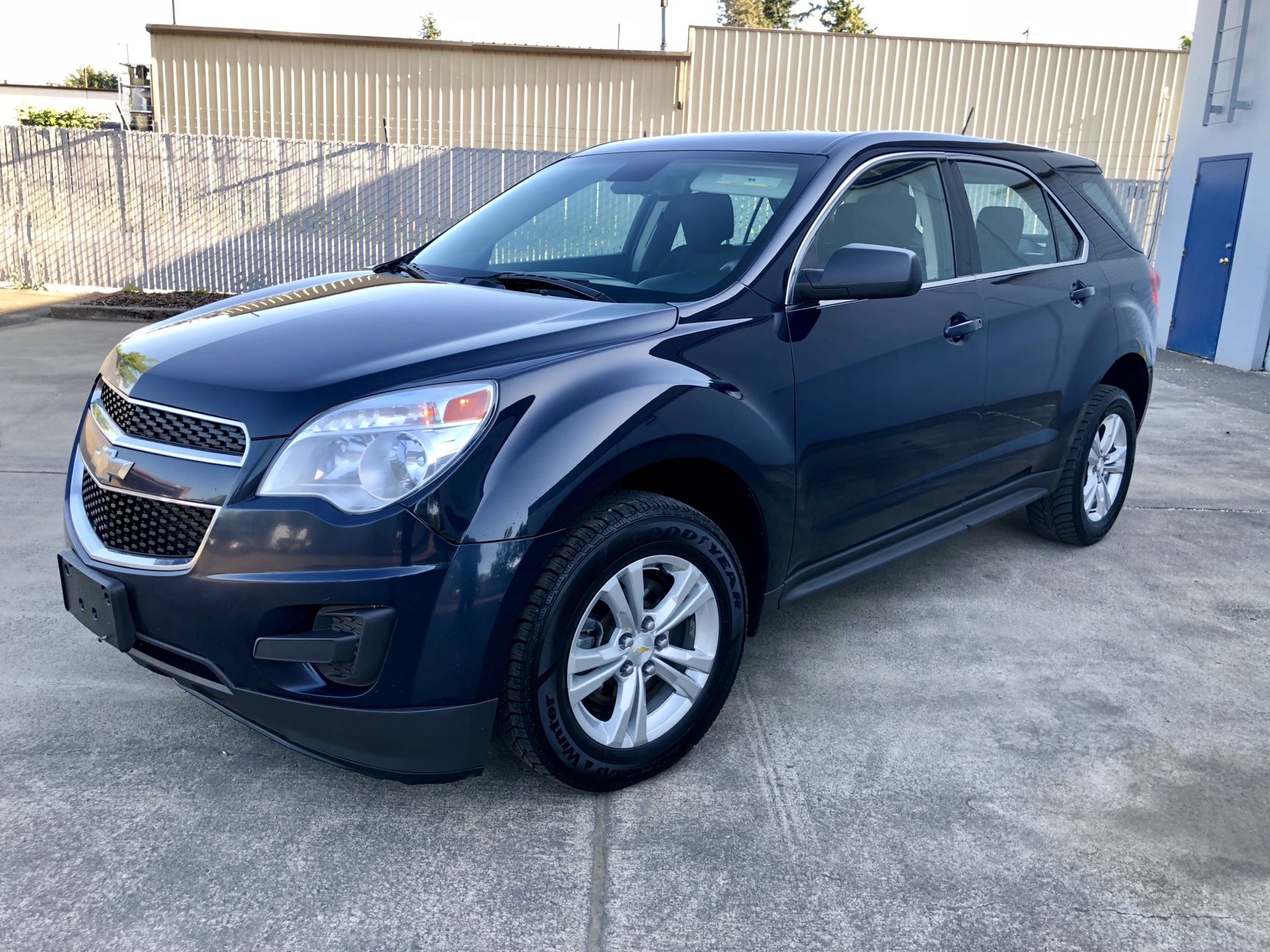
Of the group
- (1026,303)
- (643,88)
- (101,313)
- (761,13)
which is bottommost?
(101,313)

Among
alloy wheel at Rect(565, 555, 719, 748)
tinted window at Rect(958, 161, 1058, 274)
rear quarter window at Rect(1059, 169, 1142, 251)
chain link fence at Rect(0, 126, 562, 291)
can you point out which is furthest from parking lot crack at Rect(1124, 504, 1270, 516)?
chain link fence at Rect(0, 126, 562, 291)

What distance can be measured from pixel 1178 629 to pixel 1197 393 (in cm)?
620

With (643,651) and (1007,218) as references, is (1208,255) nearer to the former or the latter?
(1007,218)

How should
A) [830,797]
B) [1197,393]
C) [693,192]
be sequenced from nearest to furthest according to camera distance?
[830,797]
[693,192]
[1197,393]

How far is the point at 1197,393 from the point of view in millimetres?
9359

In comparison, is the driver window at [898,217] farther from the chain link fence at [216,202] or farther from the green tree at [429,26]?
the green tree at [429,26]

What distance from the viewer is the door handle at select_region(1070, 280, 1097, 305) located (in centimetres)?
433

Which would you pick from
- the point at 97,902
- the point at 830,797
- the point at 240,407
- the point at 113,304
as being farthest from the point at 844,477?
the point at 113,304

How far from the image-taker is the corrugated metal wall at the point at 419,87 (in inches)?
822

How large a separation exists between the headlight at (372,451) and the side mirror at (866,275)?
47.2 inches

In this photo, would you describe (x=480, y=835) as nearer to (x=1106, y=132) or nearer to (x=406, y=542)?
(x=406, y=542)

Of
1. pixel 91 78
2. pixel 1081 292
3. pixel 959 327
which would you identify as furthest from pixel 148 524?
pixel 91 78

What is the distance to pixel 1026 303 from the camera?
4.02 m

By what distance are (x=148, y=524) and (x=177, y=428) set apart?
0.77 ft
